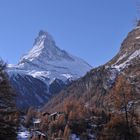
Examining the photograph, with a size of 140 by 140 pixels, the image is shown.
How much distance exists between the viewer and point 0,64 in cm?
2662

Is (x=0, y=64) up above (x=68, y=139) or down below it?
below

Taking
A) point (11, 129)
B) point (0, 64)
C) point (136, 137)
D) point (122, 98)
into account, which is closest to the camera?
point (11, 129)

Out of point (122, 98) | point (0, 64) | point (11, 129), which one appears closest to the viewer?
point (11, 129)

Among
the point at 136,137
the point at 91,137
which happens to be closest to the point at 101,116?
the point at 91,137

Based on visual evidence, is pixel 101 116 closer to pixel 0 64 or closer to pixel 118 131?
pixel 118 131

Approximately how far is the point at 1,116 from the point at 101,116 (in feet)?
555

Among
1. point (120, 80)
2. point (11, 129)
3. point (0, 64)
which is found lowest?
point (11, 129)

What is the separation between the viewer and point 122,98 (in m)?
42.8

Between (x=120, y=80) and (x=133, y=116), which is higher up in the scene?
(x=120, y=80)

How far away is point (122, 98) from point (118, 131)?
19.8 ft

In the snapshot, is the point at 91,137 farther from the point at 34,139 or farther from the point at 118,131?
the point at 118,131

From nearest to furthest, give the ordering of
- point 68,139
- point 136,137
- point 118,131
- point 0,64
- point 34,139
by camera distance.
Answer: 1. point 0,64
2. point 118,131
3. point 136,137
4. point 34,139
5. point 68,139

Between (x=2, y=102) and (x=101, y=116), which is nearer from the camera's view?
(x=2, y=102)

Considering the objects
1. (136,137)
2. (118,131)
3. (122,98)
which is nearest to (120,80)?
(122,98)
